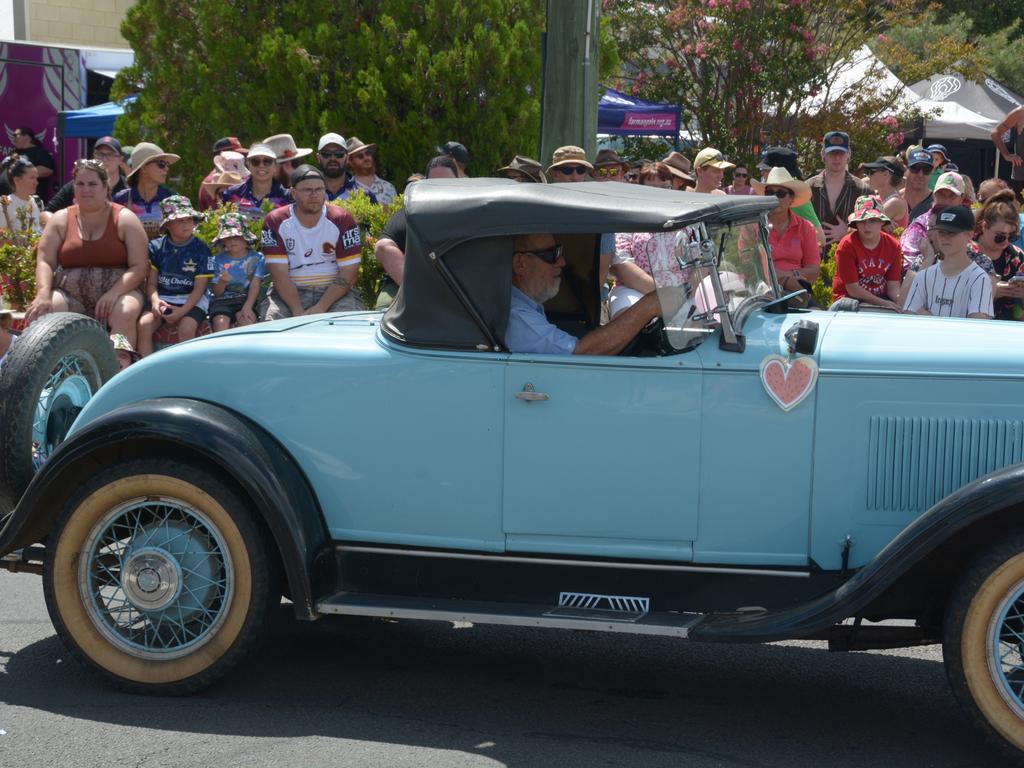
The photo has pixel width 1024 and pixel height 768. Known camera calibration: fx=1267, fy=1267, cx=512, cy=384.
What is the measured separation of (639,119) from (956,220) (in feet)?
31.8

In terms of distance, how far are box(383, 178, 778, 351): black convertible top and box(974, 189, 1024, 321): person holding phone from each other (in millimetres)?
4099

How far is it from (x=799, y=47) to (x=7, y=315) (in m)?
12.8

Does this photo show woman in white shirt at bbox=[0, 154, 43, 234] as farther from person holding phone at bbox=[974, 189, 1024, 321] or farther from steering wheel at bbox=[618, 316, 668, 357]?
steering wheel at bbox=[618, 316, 668, 357]

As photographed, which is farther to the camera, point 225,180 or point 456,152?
point 225,180

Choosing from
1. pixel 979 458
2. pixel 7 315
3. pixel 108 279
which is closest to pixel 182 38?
pixel 108 279

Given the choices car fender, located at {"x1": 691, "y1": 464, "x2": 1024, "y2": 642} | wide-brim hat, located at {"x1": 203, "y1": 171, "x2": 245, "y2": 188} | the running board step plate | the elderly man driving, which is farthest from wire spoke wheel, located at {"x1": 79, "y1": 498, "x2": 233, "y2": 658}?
wide-brim hat, located at {"x1": 203, "y1": 171, "x2": 245, "y2": 188}

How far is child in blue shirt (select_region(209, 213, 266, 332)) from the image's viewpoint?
8586mm

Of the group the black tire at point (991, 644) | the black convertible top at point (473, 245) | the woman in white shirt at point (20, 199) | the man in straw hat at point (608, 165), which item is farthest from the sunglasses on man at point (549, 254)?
the woman in white shirt at point (20, 199)

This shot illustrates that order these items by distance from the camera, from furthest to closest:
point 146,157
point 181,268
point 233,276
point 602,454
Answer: point 146,157
point 233,276
point 181,268
point 602,454

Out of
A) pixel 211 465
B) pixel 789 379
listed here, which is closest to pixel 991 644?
pixel 789 379

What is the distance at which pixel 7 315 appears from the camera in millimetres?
6863

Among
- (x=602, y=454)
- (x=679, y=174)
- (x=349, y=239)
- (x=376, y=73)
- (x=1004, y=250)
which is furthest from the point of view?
(x=376, y=73)

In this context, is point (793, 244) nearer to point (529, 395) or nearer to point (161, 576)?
point (529, 395)

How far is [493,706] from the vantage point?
4.52m
